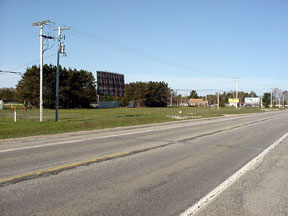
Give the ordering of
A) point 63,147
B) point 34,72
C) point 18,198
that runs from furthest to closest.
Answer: point 34,72, point 63,147, point 18,198

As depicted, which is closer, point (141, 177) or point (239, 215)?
point (239, 215)

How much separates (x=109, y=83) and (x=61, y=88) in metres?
13.7

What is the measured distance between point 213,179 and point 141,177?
1729 millimetres

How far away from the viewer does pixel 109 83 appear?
86.4m

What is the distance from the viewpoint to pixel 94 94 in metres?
93.9

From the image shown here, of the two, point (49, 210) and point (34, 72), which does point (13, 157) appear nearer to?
point (49, 210)

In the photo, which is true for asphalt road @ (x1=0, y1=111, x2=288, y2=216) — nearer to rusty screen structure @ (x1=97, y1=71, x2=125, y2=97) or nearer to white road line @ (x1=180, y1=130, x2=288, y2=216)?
white road line @ (x1=180, y1=130, x2=288, y2=216)

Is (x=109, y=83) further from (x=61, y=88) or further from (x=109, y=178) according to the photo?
(x=109, y=178)

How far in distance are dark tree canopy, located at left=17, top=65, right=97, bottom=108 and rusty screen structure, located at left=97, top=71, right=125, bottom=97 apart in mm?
7502

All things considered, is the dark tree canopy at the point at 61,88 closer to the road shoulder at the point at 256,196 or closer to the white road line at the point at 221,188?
the white road line at the point at 221,188

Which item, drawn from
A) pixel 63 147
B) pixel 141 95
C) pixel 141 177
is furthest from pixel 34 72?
pixel 141 177

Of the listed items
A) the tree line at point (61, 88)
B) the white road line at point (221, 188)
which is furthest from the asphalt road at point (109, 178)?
the tree line at point (61, 88)

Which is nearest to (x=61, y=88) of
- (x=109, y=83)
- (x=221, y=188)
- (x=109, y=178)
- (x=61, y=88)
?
(x=61, y=88)

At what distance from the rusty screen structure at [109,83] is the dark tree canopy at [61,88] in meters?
7.50
